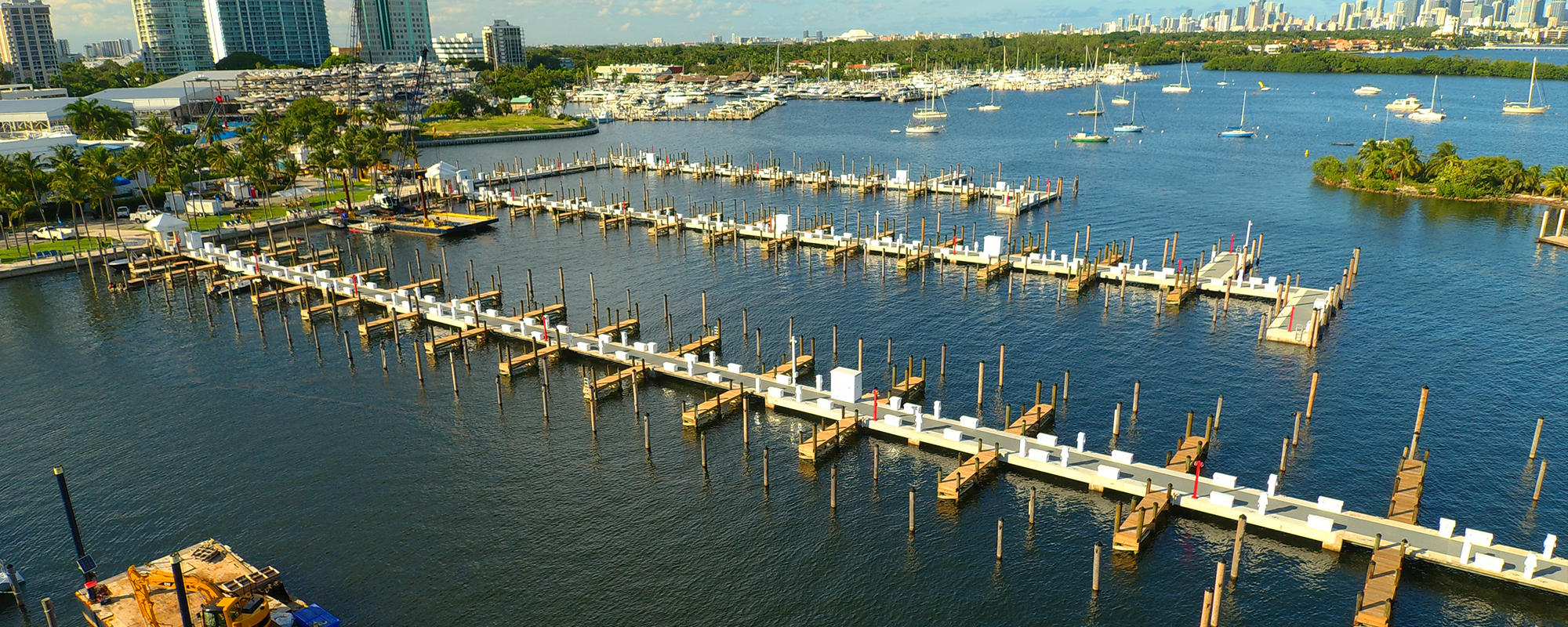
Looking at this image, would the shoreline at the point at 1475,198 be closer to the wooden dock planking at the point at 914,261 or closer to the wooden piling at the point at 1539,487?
the wooden dock planking at the point at 914,261

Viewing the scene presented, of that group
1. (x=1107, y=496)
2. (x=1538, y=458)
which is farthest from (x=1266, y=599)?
(x=1538, y=458)

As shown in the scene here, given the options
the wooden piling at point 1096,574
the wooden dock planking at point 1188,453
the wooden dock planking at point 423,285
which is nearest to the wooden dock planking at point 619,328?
the wooden dock planking at point 423,285

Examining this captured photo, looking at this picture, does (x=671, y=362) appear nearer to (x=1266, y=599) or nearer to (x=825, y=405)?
(x=825, y=405)

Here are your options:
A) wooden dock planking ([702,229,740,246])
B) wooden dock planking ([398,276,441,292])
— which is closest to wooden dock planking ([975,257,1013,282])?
wooden dock planking ([702,229,740,246])

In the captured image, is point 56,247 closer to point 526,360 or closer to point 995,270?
point 526,360

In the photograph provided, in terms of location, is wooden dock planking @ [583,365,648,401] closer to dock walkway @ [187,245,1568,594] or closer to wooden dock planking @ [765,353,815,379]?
dock walkway @ [187,245,1568,594]

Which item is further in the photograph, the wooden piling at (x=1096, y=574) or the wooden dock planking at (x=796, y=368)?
the wooden dock planking at (x=796, y=368)

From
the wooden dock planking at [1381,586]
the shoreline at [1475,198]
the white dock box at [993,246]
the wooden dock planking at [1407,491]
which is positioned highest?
the white dock box at [993,246]
